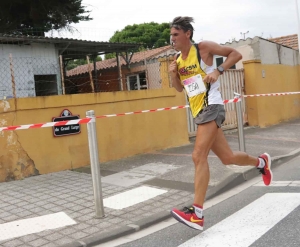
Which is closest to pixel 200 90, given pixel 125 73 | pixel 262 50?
pixel 262 50

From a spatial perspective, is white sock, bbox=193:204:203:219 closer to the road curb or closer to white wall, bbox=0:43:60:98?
the road curb

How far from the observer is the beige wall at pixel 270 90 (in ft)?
44.2

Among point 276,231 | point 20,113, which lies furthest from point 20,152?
point 276,231

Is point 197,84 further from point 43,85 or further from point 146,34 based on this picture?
point 146,34

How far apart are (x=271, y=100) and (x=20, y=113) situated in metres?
10.3

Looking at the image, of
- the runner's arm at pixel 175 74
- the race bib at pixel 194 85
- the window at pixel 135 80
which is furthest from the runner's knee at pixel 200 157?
the window at pixel 135 80

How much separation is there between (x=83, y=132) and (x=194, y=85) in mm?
4305

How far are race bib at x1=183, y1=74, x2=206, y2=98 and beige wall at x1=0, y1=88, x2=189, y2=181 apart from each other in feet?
12.9

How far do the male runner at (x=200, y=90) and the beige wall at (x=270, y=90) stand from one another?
9878mm

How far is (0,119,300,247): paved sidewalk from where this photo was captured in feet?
13.6

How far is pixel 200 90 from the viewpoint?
12.9ft

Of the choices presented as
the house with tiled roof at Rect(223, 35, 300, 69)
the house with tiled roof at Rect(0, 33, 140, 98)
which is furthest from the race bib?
the house with tiled roof at Rect(223, 35, 300, 69)

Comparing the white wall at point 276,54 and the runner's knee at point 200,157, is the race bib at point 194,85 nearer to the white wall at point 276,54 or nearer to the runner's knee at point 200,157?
the runner's knee at point 200,157

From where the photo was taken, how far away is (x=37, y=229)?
4270 millimetres
